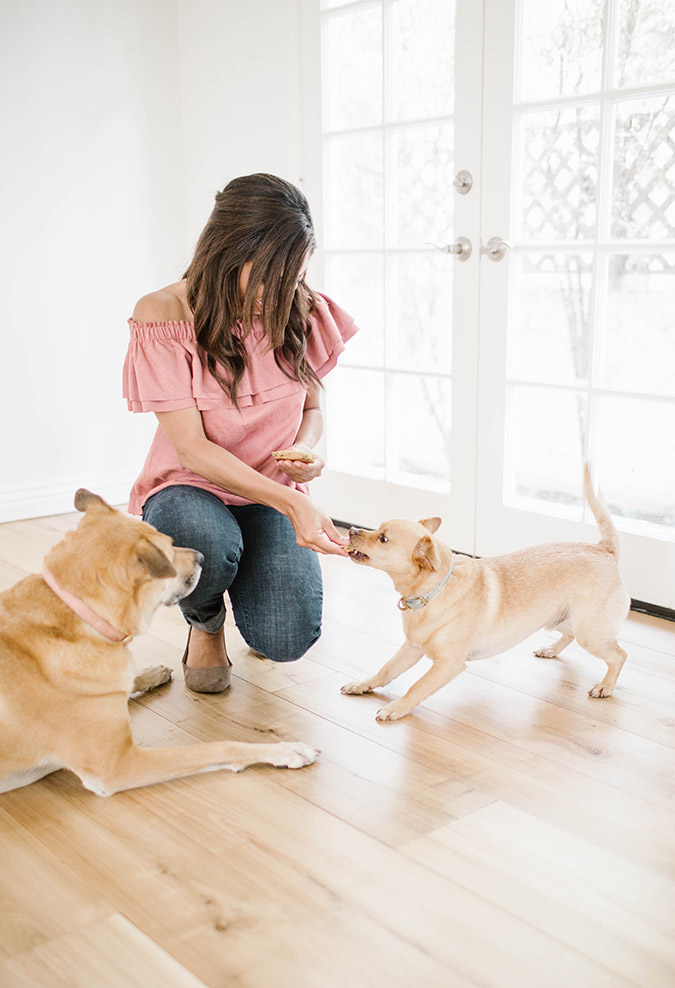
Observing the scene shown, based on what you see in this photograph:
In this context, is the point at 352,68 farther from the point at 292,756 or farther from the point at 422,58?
the point at 292,756

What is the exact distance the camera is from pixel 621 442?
2717 mm

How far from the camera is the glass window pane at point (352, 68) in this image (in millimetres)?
3201

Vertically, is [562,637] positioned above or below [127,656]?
below

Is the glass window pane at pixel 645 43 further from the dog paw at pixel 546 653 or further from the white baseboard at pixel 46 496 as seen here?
the white baseboard at pixel 46 496

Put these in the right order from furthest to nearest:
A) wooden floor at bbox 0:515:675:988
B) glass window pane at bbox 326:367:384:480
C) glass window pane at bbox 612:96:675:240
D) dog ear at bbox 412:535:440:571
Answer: glass window pane at bbox 326:367:384:480 → glass window pane at bbox 612:96:675:240 → dog ear at bbox 412:535:440:571 → wooden floor at bbox 0:515:675:988

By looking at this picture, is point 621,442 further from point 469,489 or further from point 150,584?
point 150,584

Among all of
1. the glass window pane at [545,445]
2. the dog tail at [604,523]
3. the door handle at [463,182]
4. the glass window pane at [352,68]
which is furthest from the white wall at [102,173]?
the dog tail at [604,523]

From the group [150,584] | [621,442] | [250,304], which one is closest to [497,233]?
[621,442]

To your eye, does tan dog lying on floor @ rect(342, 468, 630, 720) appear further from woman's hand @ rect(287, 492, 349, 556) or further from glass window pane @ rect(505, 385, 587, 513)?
glass window pane @ rect(505, 385, 587, 513)

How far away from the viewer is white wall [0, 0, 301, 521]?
11.8 ft

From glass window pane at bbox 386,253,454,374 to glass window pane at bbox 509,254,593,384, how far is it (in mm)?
304

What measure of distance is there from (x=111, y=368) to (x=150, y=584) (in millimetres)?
2494

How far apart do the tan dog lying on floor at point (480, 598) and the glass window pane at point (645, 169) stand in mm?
799

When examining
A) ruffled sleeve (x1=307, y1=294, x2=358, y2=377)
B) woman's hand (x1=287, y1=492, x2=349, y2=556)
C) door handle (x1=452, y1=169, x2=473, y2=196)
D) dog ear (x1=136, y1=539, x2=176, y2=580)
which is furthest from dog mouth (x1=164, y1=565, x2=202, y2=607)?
door handle (x1=452, y1=169, x2=473, y2=196)
